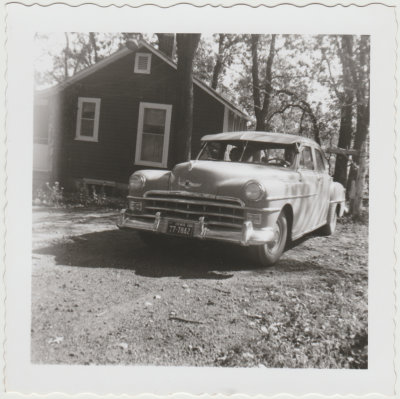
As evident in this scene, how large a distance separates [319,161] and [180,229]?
1.98 meters

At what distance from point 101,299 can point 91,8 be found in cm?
204

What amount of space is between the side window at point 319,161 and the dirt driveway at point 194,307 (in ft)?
3.61

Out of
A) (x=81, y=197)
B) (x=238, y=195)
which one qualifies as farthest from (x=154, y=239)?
(x=81, y=197)

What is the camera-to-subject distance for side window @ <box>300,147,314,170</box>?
395 cm

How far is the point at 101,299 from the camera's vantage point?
8.81ft

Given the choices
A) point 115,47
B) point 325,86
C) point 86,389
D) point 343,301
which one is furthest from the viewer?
point 115,47

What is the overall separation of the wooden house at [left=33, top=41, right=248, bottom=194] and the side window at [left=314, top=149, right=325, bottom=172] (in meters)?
1.24

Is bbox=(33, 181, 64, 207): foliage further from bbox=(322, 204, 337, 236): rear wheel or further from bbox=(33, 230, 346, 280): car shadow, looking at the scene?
bbox=(322, 204, 337, 236): rear wheel

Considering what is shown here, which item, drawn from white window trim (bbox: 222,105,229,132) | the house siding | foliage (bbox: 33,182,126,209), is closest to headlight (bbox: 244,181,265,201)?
foliage (bbox: 33,182,126,209)

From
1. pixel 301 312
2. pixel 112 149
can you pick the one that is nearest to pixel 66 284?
pixel 301 312

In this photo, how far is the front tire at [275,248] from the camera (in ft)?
10.7

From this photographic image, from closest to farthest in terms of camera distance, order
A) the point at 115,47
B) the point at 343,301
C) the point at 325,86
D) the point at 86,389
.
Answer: the point at 86,389
the point at 343,301
the point at 325,86
the point at 115,47
